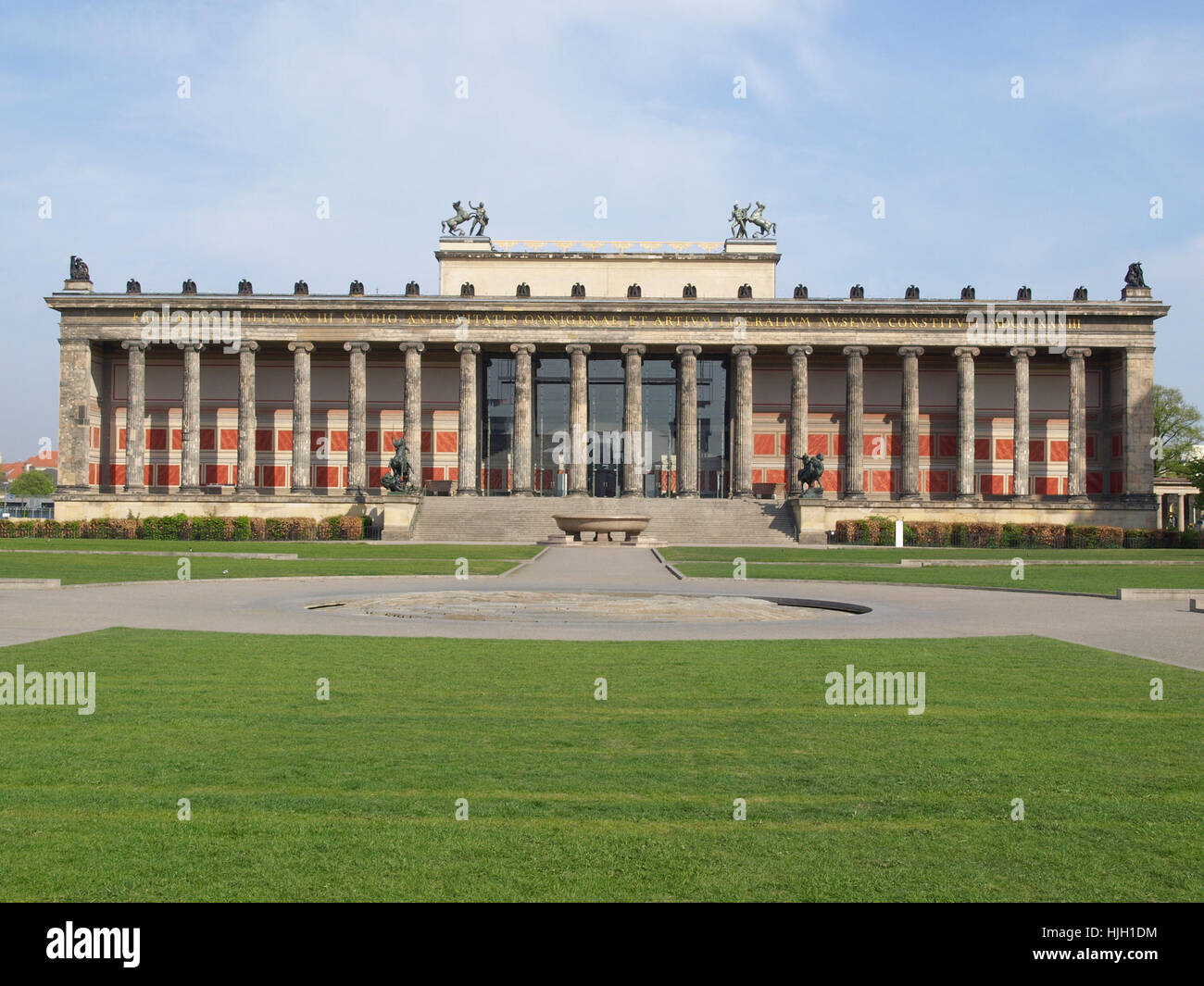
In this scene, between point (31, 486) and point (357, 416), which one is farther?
point (31, 486)

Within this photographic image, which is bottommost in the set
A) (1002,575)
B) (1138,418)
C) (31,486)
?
Result: (1002,575)

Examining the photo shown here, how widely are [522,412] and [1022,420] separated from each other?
34.5m

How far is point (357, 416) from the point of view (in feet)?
242

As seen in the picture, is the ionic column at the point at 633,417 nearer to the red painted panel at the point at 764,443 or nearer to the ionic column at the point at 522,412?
the ionic column at the point at 522,412

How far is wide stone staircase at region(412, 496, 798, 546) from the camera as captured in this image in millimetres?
60312

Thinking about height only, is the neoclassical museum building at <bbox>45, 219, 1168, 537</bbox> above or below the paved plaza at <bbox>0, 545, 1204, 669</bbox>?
above

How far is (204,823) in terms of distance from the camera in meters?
6.37

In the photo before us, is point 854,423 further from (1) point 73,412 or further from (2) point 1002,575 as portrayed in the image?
(1) point 73,412

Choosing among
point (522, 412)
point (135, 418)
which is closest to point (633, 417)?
point (522, 412)

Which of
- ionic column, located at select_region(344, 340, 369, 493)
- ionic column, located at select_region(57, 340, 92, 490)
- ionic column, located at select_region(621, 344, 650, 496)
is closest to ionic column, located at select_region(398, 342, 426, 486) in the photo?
ionic column, located at select_region(344, 340, 369, 493)

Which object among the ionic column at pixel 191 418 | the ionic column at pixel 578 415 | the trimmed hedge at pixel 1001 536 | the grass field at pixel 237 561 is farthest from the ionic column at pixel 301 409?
the trimmed hedge at pixel 1001 536

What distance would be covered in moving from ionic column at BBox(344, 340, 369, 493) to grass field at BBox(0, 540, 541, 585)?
73.0ft

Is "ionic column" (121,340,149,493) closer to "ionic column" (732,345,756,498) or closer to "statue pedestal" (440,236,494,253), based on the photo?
"statue pedestal" (440,236,494,253)
